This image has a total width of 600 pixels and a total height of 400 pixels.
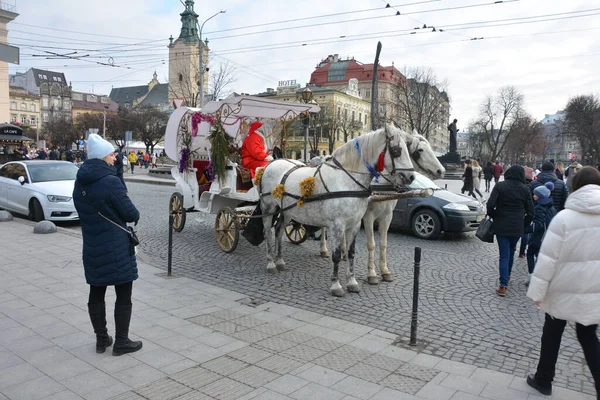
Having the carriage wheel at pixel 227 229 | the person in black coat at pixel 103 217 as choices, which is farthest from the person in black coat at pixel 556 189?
the person in black coat at pixel 103 217

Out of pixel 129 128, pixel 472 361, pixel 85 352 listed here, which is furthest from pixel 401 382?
pixel 129 128

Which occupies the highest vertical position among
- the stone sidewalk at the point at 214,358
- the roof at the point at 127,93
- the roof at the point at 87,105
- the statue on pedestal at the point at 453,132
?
the roof at the point at 127,93

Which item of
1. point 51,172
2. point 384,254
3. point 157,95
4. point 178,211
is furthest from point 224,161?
point 157,95

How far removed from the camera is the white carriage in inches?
344

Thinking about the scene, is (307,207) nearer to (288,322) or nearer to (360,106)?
(288,322)

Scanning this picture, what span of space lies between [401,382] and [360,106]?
8325cm

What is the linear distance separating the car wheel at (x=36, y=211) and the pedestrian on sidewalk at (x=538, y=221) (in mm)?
11545

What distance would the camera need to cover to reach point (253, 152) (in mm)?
8961

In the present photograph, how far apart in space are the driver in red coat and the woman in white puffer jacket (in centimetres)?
626

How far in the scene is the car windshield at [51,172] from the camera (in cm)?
1231

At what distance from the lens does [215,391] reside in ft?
12.1

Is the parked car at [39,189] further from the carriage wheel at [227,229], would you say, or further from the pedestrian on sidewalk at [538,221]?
the pedestrian on sidewalk at [538,221]

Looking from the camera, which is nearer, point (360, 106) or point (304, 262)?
point (304, 262)

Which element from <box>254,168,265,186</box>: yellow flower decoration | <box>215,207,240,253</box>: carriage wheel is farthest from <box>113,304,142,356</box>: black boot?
<box>215,207,240,253</box>: carriage wheel
